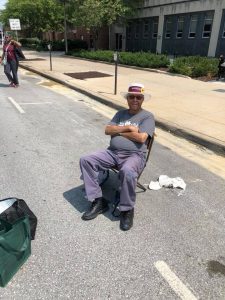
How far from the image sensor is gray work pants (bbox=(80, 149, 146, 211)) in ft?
12.0

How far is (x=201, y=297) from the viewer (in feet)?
9.06

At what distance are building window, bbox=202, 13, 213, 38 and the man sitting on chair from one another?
81.2 ft

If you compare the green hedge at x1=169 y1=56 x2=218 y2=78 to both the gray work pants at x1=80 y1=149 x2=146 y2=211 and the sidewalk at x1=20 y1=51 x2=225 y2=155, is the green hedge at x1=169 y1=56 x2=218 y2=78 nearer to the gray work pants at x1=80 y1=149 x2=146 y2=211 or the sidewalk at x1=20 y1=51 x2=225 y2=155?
the sidewalk at x1=20 y1=51 x2=225 y2=155

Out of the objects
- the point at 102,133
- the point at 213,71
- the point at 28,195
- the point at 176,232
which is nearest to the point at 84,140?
the point at 102,133

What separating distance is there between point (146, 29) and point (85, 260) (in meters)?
34.3

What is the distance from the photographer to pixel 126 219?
3697mm

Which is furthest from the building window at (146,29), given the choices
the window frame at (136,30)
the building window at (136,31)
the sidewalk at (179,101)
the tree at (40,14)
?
the sidewalk at (179,101)

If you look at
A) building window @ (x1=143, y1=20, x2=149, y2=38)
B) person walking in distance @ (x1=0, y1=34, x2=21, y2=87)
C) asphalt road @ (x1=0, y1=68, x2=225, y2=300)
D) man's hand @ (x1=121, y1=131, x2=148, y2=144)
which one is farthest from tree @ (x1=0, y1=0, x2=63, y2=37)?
man's hand @ (x1=121, y1=131, x2=148, y2=144)

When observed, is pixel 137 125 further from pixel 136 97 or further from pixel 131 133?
pixel 136 97

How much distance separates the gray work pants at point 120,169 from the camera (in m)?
3.67

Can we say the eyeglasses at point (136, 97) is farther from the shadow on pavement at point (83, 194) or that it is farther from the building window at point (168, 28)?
the building window at point (168, 28)

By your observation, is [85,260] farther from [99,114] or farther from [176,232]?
[99,114]

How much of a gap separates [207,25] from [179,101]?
18812mm

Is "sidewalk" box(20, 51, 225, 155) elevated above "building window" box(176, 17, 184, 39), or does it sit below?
below
